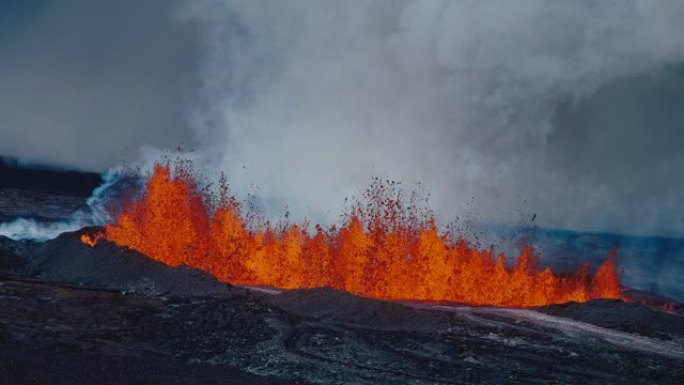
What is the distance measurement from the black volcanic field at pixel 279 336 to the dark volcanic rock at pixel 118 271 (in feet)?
0.29

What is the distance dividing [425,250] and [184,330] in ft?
74.3

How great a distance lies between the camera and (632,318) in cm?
2998

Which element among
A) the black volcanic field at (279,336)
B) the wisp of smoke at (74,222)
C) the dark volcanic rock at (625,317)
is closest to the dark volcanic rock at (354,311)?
the black volcanic field at (279,336)

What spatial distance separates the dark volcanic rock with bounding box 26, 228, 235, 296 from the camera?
29.4 meters

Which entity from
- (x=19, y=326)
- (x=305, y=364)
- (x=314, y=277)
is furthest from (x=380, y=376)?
(x=314, y=277)

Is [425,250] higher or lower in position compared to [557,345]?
higher

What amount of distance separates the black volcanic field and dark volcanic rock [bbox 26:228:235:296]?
0.09 meters

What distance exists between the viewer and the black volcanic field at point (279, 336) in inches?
622

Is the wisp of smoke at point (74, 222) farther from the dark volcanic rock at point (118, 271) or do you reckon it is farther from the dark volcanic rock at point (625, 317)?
the dark volcanic rock at point (625, 317)

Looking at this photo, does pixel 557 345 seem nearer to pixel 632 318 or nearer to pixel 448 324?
pixel 448 324

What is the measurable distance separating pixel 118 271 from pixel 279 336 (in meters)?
14.8

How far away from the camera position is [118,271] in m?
31.8

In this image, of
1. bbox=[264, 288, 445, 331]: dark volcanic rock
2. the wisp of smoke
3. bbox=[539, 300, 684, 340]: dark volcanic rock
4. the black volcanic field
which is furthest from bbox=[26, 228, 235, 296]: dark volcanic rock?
the wisp of smoke

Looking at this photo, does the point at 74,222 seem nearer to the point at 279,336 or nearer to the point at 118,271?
the point at 118,271
